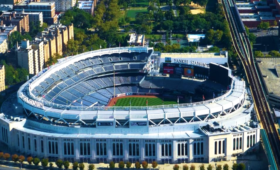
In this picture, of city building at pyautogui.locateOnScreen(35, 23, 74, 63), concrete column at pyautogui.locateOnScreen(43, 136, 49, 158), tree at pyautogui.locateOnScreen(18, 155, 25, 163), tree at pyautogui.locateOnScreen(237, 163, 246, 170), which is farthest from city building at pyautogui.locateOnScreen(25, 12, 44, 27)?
tree at pyautogui.locateOnScreen(237, 163, 246, 170)

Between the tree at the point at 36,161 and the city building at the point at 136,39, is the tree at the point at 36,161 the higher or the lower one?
the lower one

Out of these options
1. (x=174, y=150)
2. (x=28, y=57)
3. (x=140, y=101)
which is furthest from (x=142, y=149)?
(x=28, y=57)

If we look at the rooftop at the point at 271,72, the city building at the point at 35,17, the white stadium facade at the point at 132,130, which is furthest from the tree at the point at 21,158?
the city building at the point at 35,17

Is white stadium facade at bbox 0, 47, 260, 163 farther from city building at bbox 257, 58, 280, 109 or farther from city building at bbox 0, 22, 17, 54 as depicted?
city building at bbox 0, 22, 17, 54

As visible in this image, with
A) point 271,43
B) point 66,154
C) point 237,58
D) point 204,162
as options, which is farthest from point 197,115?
point 271,43

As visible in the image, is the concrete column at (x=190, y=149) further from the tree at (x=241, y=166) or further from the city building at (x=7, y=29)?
the city building at (x=7, y=29)

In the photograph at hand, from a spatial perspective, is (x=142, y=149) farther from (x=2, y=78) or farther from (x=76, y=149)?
(x=2, y=78)

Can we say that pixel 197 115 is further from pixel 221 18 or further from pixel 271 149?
pixel 221 18
